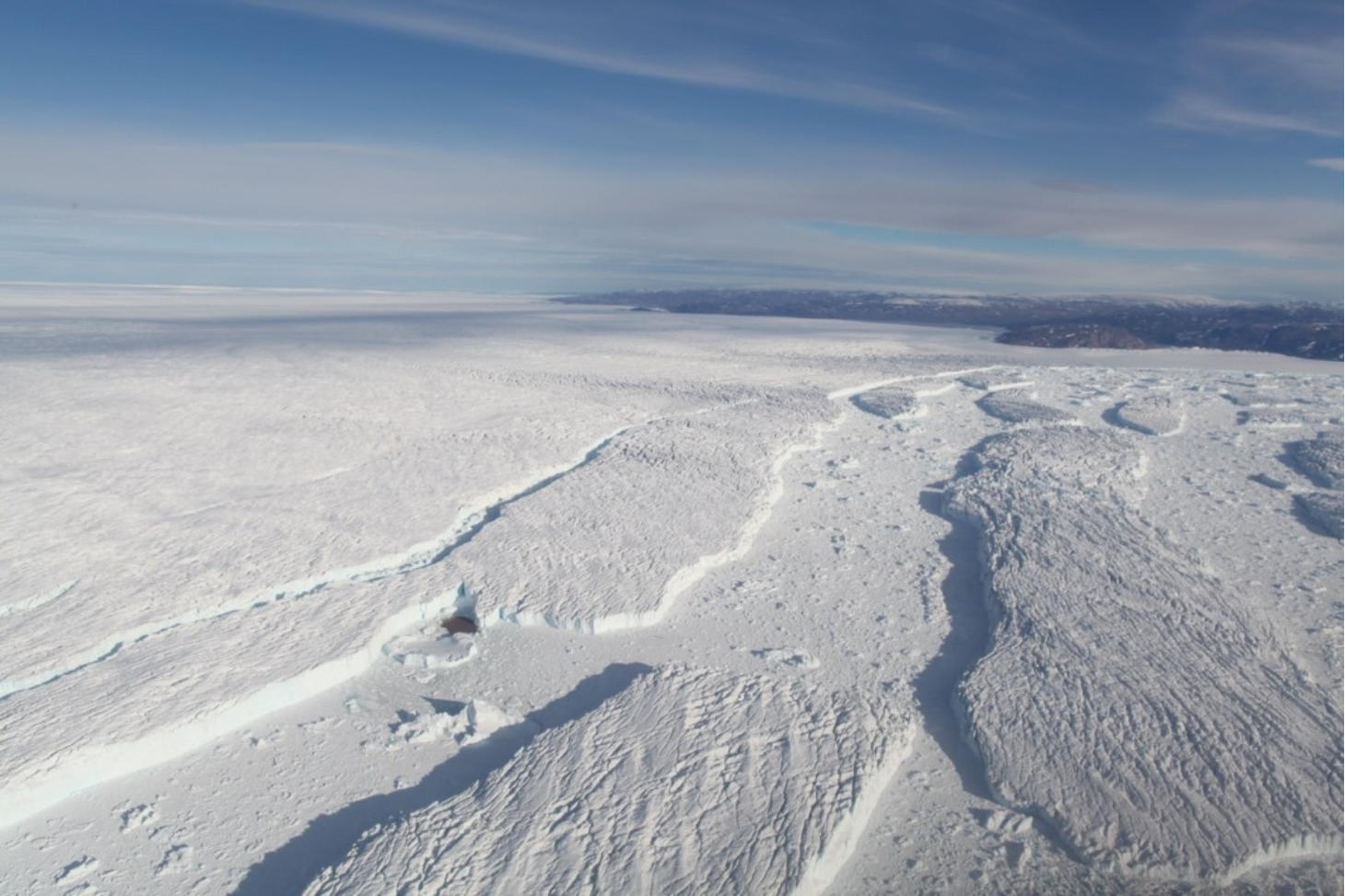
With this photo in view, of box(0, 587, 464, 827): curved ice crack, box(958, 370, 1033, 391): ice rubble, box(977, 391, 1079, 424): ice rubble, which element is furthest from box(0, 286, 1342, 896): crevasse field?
box(958, 370, 1033, 391): ice rubble

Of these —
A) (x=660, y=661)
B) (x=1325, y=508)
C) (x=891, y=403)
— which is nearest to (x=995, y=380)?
(x=891, y=403)

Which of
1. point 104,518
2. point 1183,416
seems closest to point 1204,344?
point 1183,416

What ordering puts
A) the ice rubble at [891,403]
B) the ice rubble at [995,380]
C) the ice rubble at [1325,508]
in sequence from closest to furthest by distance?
the ice rubble at [1325,508], the ice rubble at [891,403], the ice rubble at [995,380]

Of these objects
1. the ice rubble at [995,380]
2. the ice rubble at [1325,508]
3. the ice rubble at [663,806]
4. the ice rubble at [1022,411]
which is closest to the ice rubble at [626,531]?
the ice rubble at [663,806]

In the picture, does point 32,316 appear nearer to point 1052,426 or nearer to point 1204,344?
point 1052,426

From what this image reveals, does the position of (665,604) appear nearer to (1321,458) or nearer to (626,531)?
(626,531)

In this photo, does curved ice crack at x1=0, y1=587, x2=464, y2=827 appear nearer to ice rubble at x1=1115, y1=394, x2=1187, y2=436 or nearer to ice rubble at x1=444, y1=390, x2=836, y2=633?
ice rubble at x1=444, y1=390, x2=836, y2=633

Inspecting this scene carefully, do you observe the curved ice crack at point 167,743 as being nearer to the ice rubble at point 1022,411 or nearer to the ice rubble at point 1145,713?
the ice rubble at point 1145,713
